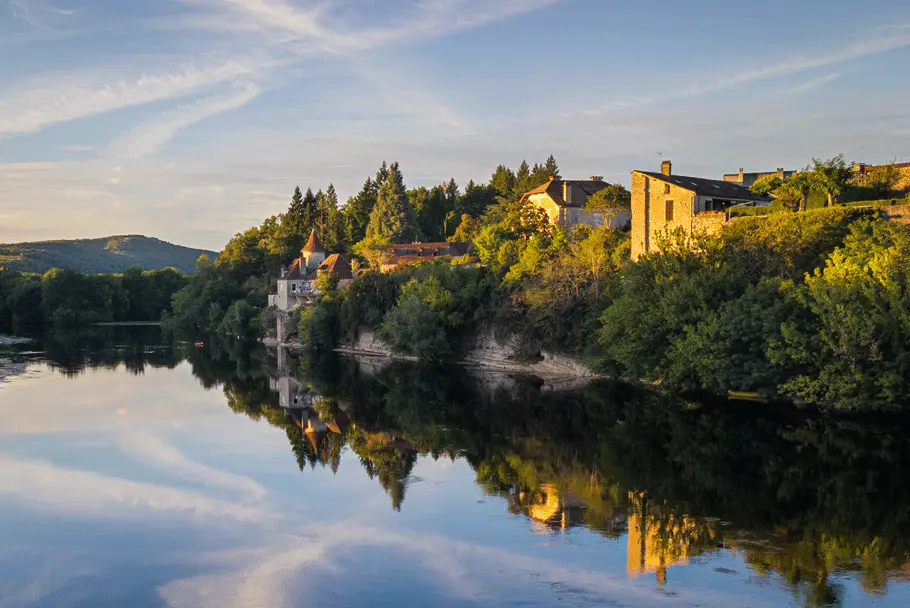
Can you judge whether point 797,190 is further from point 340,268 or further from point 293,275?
point 293,275

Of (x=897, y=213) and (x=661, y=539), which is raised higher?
(x=897, y=213)

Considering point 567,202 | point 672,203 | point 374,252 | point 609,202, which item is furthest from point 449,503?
point 374,252

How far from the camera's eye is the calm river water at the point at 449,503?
12180 millimetres

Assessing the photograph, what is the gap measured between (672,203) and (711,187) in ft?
10.2

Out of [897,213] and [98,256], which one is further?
[98,256]

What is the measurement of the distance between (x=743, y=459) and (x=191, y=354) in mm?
37873

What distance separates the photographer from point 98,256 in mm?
166875

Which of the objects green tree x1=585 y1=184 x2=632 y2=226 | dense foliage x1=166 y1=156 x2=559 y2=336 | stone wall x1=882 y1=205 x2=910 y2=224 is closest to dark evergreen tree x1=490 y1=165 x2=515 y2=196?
dense foliage x1=166 y1=156 x2=559 y2=336

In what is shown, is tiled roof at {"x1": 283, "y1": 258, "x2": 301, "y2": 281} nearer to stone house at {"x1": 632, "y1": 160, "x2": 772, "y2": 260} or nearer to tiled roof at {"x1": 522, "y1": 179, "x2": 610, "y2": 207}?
tiled roof at {"x1": 522, "y1": 179, "x2": 610, "y2": 207}

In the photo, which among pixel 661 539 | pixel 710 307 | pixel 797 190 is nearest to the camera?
pixel 661 539

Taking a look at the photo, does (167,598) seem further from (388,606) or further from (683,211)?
(683,211)

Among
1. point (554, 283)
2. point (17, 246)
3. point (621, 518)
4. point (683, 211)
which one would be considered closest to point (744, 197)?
point (683, 211)

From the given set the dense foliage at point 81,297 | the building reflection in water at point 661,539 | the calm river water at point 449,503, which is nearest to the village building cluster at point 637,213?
the calm river water at point 449,503

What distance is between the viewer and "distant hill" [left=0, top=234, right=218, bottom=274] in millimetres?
137875
